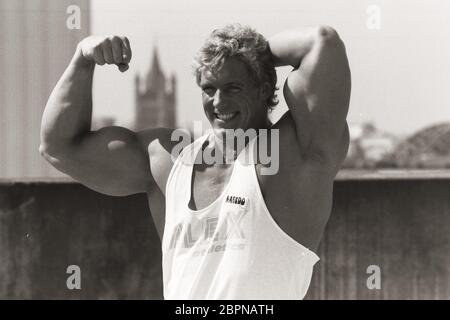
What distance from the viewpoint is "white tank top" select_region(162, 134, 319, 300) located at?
2.64m

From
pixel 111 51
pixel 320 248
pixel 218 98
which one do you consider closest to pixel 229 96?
pixel 218 98

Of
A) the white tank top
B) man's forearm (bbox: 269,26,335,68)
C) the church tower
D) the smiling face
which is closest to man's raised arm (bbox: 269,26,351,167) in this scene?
man's forearm (bbox: 269,26,335,68)

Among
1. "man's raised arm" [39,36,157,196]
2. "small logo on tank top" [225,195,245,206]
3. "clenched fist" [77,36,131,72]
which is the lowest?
"small logo on tank top" [225,195,245,206]

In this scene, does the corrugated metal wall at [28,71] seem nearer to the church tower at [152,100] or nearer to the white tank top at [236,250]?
the white tank top at [236,250]

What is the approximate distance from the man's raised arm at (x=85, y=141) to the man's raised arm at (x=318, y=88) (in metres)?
0.58

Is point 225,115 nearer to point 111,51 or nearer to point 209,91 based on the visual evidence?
point 209,91

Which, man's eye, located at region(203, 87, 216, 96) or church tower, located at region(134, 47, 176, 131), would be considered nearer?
man's eye, located at region(203, 87, 216, 96)

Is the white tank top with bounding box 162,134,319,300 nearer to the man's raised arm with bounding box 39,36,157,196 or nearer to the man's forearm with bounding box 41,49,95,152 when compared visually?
the man's raised arm with bounding box 39,36,157,196

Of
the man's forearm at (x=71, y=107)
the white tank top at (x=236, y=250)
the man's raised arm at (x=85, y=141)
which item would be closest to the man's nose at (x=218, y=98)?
the white tank top at (x=236, y=250)

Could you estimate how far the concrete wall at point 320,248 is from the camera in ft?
15.0

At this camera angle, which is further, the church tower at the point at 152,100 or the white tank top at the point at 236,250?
the church tower at the point at 152,100

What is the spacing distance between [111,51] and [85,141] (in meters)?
0.39

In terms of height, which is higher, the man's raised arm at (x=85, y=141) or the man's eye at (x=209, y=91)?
the man's eye at (x=209, y=91)
